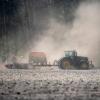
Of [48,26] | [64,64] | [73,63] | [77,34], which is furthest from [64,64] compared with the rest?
[48,26]

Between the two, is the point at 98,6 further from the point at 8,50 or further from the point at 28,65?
the point at 28,65

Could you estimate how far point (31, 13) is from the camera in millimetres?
51500

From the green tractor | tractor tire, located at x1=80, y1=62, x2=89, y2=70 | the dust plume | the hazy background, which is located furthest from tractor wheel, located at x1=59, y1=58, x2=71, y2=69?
the hazy background

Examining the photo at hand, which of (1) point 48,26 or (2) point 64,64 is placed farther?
(1) point 48,26

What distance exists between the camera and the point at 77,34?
49.4 m

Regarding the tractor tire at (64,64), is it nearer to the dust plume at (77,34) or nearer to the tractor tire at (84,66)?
the tractor tire at (84,66)

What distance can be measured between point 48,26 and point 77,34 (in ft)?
14.7

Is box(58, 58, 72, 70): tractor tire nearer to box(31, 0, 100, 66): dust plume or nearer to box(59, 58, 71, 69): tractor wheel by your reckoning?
box(59, 58, 71, 69): tractor wheel

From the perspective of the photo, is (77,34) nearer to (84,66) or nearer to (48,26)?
(48,26)

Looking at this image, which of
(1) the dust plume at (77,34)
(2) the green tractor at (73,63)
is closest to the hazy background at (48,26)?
(1) the dust plume at (77,34)

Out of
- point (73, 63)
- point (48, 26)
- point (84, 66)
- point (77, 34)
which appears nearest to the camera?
point (73, 63)

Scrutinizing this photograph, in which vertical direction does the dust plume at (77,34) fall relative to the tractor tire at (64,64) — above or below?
above

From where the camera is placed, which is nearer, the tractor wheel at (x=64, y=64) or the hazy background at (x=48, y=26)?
the tractor wheel at (x=64, y=64)

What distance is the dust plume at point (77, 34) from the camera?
47.9 metres
